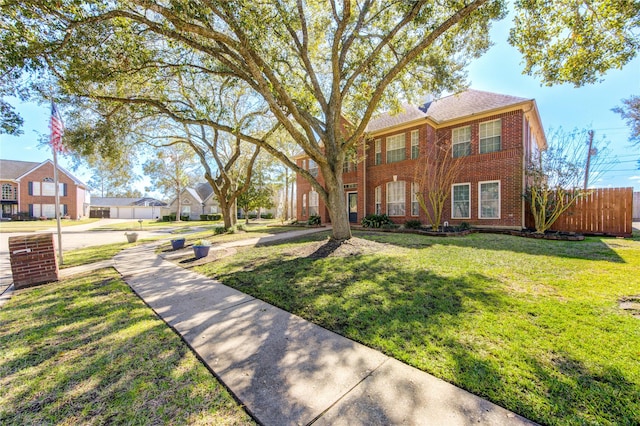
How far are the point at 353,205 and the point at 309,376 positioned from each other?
14636 mm

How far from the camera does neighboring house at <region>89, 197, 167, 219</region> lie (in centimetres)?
5091

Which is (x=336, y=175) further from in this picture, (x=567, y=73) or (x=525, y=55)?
(x=567, y=73)

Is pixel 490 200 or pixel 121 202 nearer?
pixel 490 200

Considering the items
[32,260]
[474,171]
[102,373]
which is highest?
[474,171]

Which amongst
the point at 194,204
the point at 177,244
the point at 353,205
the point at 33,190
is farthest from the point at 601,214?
the point at 33,190

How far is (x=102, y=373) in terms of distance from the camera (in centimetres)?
232

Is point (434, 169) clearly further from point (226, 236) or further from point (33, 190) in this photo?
point (33, 190)

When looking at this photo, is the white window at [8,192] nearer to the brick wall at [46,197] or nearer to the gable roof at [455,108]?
the brick wall at [46,197]

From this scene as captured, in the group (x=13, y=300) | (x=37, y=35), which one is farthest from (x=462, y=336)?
(x=37, y=35)

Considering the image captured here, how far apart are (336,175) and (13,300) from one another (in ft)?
23.4

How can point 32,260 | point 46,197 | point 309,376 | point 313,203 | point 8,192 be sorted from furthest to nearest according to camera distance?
point 46,197
point 8,192
point 313,203
point 32,260
point 309,376

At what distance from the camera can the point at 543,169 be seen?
10.2 metres

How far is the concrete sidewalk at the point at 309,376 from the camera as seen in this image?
1778mm

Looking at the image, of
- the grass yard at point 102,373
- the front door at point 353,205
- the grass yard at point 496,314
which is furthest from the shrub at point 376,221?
the grass yard at point 102,373
